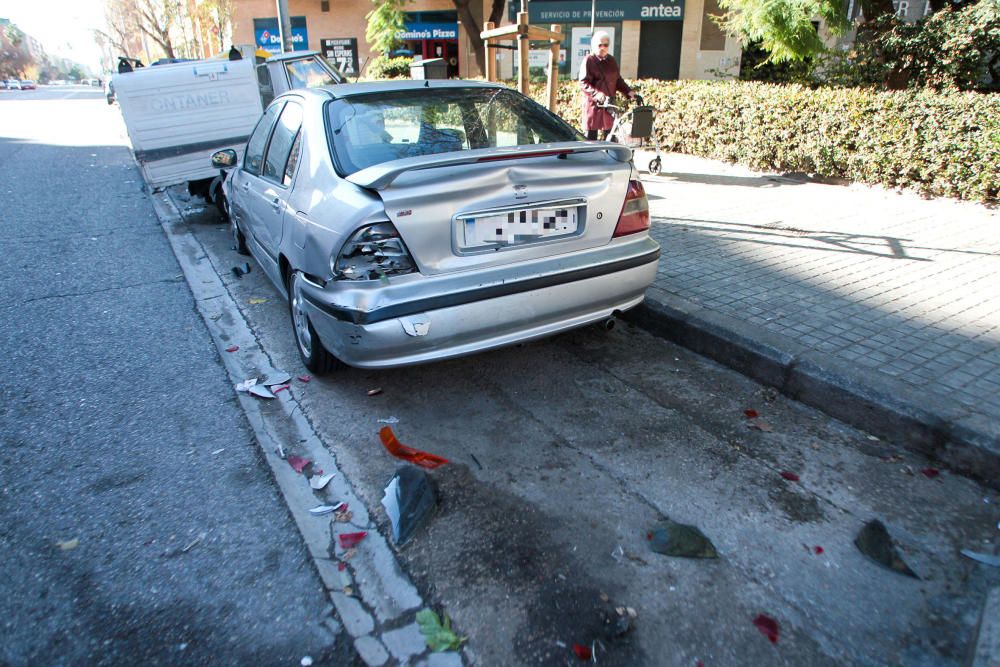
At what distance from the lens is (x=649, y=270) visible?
3850 millimetres

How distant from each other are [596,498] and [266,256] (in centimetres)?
294

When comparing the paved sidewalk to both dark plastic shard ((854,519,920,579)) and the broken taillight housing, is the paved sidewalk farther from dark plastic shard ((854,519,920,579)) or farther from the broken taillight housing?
the broken taillight housing

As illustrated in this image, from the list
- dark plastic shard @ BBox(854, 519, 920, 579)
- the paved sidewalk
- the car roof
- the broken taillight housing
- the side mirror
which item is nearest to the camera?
dark plastic shard @ BBox(854, 519, 920, 579)

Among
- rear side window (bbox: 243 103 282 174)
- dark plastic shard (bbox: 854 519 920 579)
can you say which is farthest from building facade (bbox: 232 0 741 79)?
dark plastic shard (bbox: 854 519 920 579)

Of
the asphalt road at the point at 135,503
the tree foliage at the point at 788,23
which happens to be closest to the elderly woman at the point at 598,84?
the tree foliage at the point at 788,23

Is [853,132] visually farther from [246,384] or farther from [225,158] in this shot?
[246,384]

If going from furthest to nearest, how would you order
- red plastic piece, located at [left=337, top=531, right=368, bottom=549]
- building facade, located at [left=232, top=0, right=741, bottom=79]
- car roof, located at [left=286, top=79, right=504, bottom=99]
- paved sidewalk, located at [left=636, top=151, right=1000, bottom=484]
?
1. building facade, located at [left=232, top=0, right=741, bottom=79]
2. car roof, located at [left=286, top=79, right=504, bottom=99]
3. paved sidewalk, located at [left=636, top=151, right=1000, bottom=484]
4. red plastic piece, located at [left=337, top=531, right=368, bottom=549]

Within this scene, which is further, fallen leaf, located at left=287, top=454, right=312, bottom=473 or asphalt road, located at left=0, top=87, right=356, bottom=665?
fallen leaf, located at left=287, top=454, right=312, bottom=473

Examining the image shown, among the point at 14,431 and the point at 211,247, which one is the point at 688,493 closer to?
the point at 14,431

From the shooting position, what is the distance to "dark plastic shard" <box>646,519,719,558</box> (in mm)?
2527

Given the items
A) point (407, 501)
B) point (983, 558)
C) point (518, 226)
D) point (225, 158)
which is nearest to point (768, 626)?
point (983, 558)

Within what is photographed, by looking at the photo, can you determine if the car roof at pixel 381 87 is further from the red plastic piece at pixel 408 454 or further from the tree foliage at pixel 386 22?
the tree foliage at pixel 386 22

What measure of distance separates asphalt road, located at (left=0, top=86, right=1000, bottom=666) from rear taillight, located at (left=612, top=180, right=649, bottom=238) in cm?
85

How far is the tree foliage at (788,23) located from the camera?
900 cm
